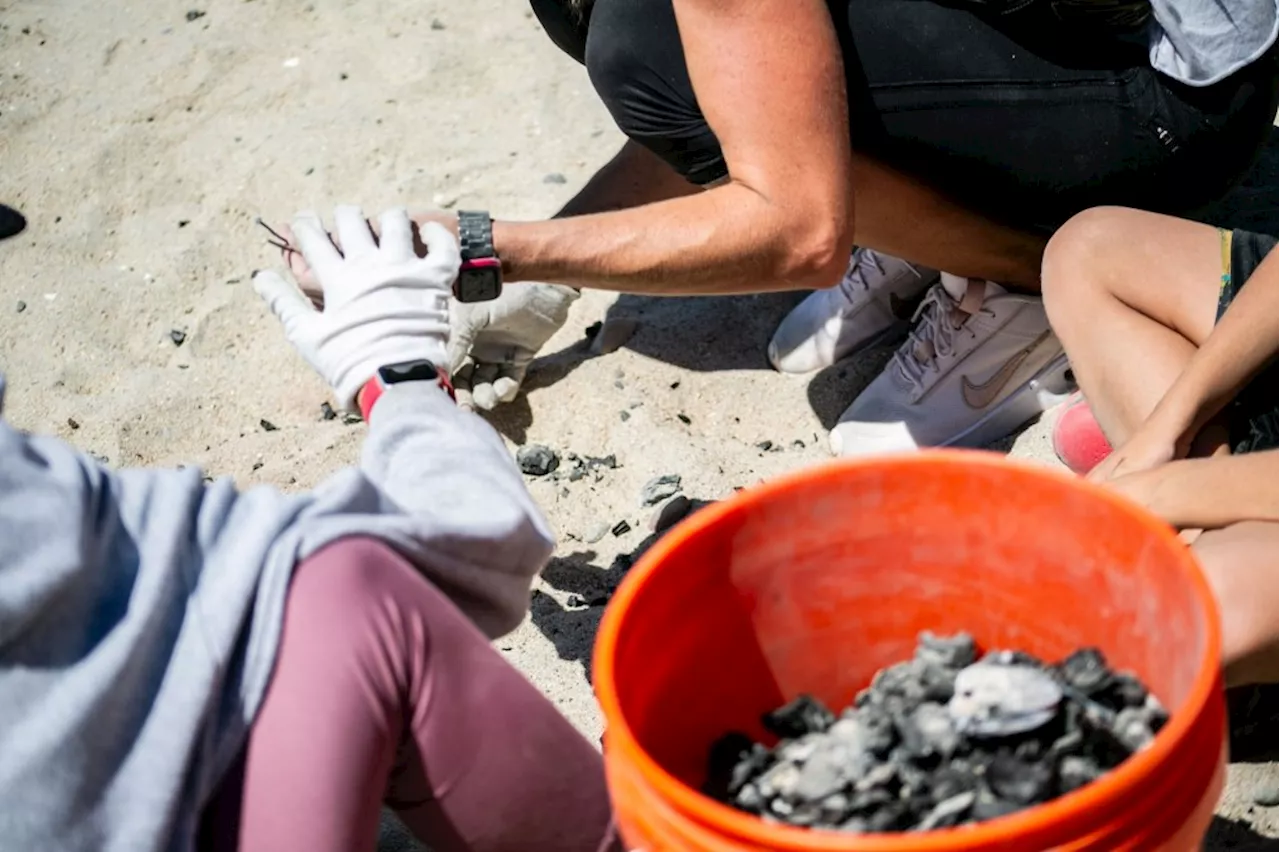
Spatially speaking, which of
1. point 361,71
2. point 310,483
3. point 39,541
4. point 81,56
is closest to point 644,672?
point 39,541

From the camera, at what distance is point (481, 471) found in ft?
3.83

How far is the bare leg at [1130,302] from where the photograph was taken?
160 centimetres

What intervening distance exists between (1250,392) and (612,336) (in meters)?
1.01

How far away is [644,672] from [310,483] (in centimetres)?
111

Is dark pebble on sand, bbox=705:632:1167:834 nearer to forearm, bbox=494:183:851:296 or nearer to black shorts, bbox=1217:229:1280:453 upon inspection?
black shorts, bbox=1217:229:1280:453

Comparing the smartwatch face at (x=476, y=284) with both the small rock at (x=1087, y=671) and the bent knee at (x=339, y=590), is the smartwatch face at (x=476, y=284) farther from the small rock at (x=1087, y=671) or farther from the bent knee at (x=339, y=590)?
the small rock at (x=1087, y=671)

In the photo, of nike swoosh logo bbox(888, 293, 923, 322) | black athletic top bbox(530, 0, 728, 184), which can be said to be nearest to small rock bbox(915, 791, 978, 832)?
black athletic top bbox(530, 0, 728, 184)

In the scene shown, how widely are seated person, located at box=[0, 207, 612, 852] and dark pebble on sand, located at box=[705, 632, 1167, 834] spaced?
23 centimetres

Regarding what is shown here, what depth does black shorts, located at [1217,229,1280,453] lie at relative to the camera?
1.54m

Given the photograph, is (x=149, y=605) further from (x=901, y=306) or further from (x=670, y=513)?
(x=901, y=306)

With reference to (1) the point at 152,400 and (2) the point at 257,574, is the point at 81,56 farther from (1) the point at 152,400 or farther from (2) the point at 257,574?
(2) the point at 257,574

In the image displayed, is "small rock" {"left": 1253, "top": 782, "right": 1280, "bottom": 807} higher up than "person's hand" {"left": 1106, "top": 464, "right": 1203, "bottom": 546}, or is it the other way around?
"person's hand" {"left": 1106, "top": 464, "right": 1203, "bottom": 546}

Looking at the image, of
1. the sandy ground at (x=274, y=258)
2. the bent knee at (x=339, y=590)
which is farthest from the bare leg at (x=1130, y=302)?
A: the bent knee at (x=339, y=590)

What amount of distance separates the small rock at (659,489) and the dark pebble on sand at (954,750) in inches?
36.3
